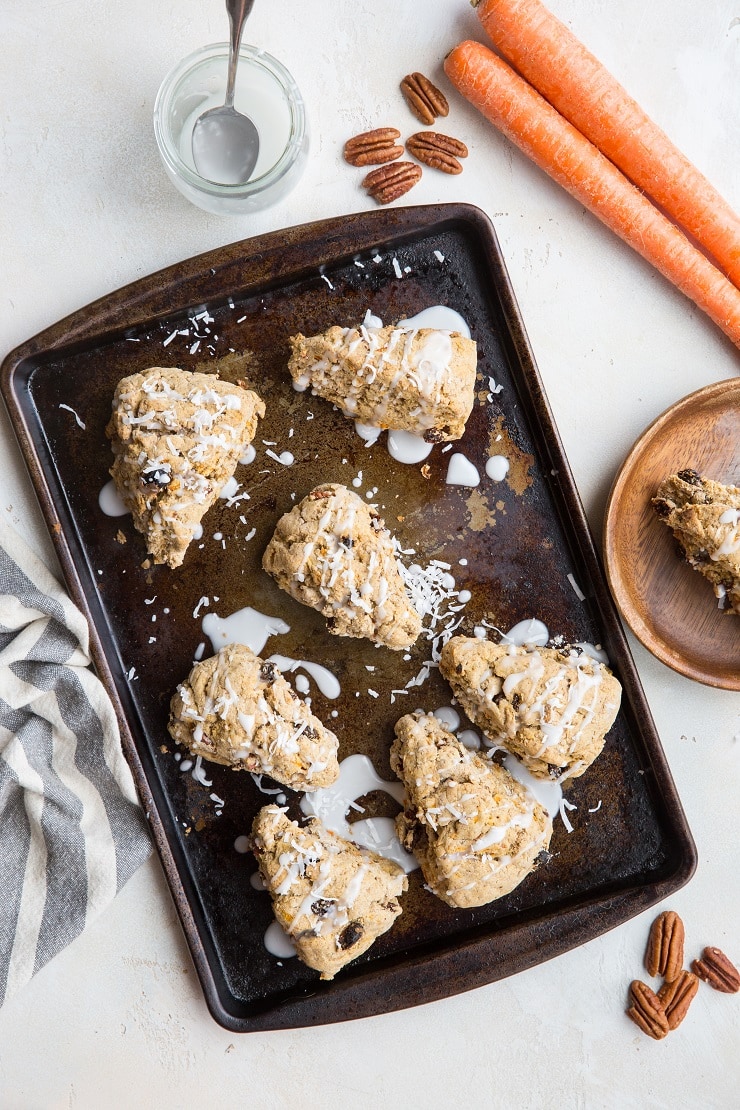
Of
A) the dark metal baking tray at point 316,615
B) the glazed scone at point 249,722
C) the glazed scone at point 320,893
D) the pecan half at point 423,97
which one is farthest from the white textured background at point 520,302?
the glazed scone at point 249,722

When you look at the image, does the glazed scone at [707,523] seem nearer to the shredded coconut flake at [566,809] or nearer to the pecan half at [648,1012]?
the shredded coconut flake at [566,809]

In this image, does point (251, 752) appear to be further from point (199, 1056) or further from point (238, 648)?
point (199, 1056)

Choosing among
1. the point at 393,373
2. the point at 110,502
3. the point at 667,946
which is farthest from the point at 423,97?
the point at 667,946

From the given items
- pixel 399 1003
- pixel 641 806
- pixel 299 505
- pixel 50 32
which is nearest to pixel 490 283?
pixel 299 505

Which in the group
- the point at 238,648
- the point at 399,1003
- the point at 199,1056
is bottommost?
the point at 199,1056

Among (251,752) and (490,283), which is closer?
(251,752)

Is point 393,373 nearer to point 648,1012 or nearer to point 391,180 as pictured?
point 391,180

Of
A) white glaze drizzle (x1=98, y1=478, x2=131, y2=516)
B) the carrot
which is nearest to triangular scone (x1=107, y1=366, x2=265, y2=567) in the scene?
white glaze drizzle (x1=98, y1=478, x2=131, y2=516)

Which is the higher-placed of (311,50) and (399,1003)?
(311,50)
